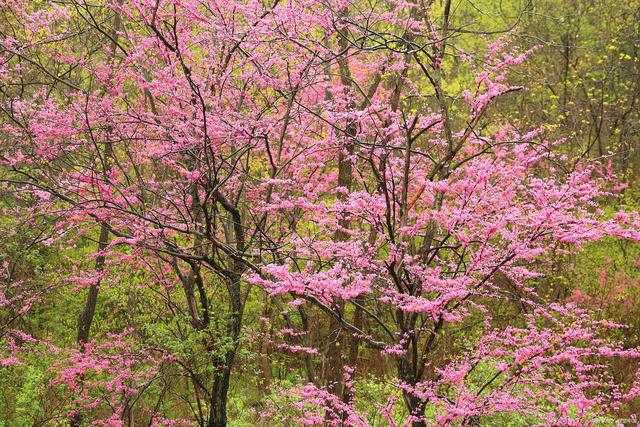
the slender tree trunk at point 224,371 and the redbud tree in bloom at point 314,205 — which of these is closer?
the redbud tree in bloom at point 314,205

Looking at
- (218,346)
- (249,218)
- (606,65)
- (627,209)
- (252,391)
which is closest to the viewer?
(218,346)

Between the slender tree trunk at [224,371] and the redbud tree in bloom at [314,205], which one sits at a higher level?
the redbud tree in bloom at [314,205]

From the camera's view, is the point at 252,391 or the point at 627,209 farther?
the point at 627,209

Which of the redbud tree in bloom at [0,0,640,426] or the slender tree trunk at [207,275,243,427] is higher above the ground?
the redbud tree in bloom at [0,0,640,426]

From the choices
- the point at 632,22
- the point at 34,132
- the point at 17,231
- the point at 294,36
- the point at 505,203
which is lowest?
the point at 17,231

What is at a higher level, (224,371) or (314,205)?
(314,205)

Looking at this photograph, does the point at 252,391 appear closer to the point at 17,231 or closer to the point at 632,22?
the point at 17,231

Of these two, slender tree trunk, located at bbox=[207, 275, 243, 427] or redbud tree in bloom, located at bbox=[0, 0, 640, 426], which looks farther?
slender tree trunk, located at bbox=[207, 275, 243, 427]

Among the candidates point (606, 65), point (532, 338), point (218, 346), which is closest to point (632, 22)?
point (606, 65)

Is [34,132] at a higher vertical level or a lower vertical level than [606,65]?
lower

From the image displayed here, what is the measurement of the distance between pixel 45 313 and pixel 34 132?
15.8 feet

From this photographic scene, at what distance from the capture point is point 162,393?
6.53m

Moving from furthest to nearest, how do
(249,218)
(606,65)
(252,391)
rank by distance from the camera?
(606,65), (252,391), (249,218)

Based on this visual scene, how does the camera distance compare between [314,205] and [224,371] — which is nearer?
[314,205]
